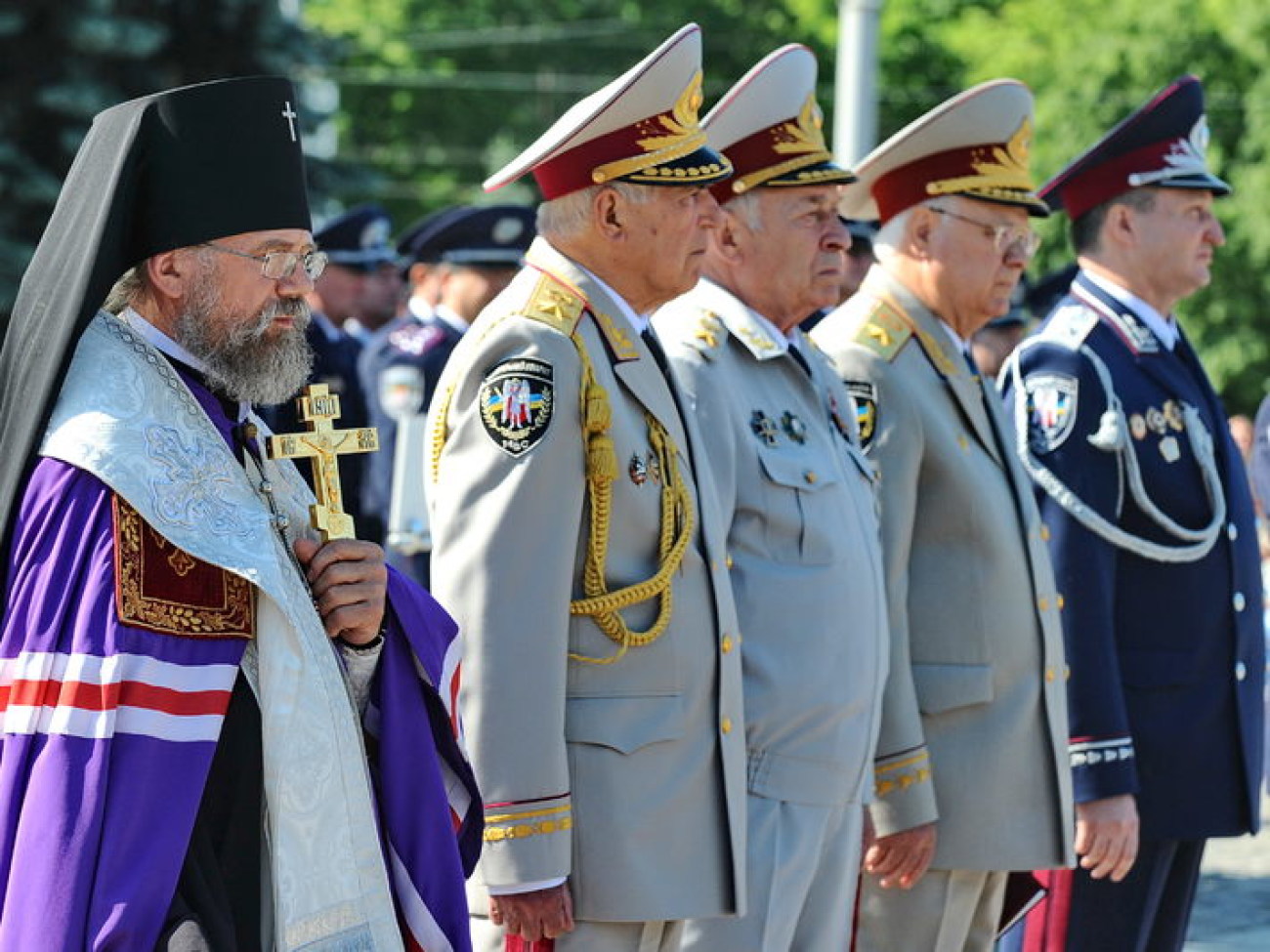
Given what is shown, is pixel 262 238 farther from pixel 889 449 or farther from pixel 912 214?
pixel 912 214

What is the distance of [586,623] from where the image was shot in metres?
4.35

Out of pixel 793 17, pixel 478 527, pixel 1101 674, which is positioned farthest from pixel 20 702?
pixel 793 17

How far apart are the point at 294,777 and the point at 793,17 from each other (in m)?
36.7

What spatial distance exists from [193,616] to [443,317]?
6.19 m

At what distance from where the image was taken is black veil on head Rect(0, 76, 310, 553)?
10.8 feet

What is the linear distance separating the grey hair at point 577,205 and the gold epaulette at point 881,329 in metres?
1.02

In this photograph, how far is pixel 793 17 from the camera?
1537 inches

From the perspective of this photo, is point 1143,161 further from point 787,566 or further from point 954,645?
point 787,566

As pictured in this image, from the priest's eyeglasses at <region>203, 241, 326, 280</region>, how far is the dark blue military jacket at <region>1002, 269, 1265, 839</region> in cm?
252

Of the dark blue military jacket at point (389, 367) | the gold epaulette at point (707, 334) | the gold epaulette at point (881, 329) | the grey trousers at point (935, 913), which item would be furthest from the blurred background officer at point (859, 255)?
the gold epaulette at point (707, 334)

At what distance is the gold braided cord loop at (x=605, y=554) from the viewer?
4.32 metres

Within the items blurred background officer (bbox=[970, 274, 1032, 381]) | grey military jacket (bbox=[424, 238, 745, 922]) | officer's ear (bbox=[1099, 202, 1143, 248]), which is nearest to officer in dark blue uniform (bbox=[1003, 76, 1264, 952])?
officer's ear (bbox=[1099, 202, 1143, 248])

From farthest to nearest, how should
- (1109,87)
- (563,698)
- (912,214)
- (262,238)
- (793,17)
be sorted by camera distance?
(793,17) < (1109,87) < (912,214) < (563,698) < (262,238)

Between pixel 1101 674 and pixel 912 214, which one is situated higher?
pixel 912 214
